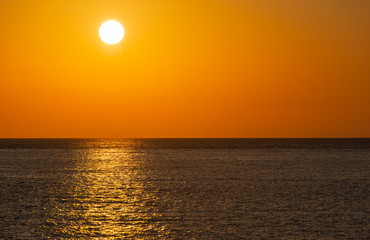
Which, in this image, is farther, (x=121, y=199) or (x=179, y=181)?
(x=179, y=181)

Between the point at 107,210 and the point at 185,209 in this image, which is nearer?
the point at 107,210

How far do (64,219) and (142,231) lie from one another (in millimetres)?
7938

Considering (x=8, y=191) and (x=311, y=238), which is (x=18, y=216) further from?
(x=311, y=238)

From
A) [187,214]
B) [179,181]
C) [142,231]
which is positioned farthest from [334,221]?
[179,181]

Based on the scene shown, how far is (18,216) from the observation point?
129ft

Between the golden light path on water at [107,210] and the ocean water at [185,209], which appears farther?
the golden light path on water at [107,210]

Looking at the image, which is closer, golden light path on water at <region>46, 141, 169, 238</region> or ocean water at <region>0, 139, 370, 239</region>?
ocean water at <region>0, 139, 370, 239</region>

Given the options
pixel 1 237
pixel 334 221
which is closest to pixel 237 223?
pixel 334 221

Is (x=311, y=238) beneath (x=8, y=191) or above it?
beneath

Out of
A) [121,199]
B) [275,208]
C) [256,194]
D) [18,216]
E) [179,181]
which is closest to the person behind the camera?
[18,216]

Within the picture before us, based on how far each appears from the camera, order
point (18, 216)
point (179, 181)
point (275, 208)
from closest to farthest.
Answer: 1. point (18, 216)
2. point (275, 208)
3. point (179, 181)

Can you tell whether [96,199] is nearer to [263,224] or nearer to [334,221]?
[263,224]

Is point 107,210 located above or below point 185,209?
above

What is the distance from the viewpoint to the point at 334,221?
37.7m
